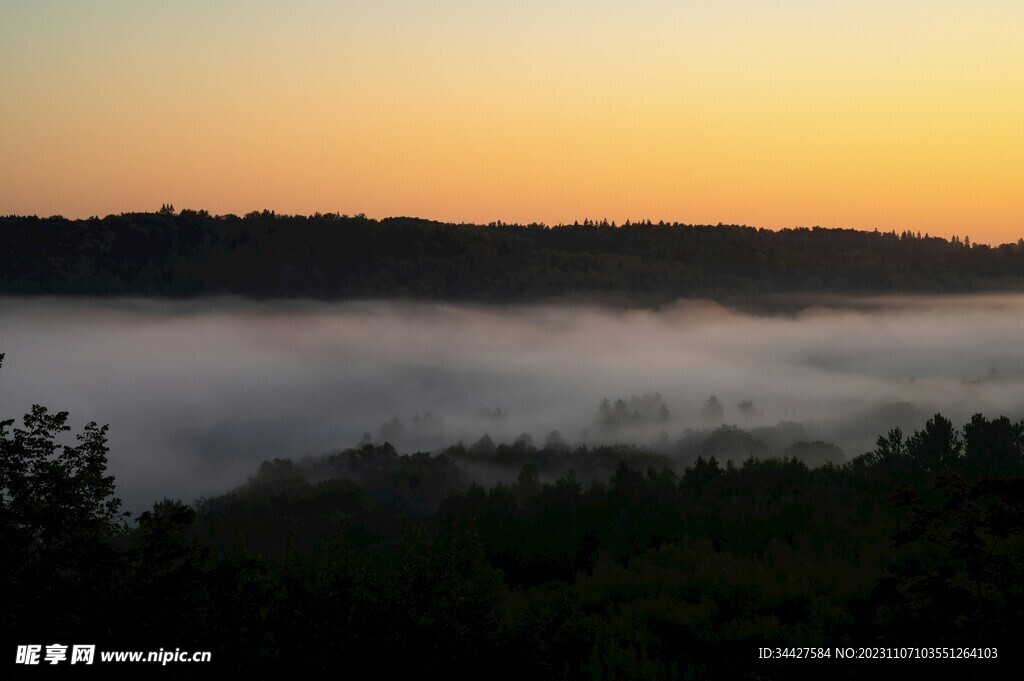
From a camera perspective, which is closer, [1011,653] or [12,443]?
[1011,653]

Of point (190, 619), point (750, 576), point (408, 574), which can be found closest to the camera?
point (190, 619)

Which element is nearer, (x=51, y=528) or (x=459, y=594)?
(x=51, y=528)

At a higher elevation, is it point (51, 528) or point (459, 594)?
point (51, 528)

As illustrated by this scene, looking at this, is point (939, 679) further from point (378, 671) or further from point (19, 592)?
point (19, 592)

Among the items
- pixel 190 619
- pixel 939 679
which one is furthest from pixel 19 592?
pixel 939 679

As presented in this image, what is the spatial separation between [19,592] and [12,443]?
9.85ft

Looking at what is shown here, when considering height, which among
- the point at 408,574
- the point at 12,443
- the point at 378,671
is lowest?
the point at 378,671

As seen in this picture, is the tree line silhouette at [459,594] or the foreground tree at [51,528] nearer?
the tree line silhouette at [459,594]

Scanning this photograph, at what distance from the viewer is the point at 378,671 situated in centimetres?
2550

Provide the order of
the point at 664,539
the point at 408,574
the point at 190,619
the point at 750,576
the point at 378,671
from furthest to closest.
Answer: the point at 664,539 → the point at 750,576 → the point at 408,574 → the point at 378,671 → the point at 190,619

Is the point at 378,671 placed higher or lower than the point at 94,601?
lower

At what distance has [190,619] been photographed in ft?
64.9

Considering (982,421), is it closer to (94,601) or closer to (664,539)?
(664,539)

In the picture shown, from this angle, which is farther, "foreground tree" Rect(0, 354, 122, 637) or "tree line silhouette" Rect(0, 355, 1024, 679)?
"foreground tree" Rect(0, 354, 122, 637)
